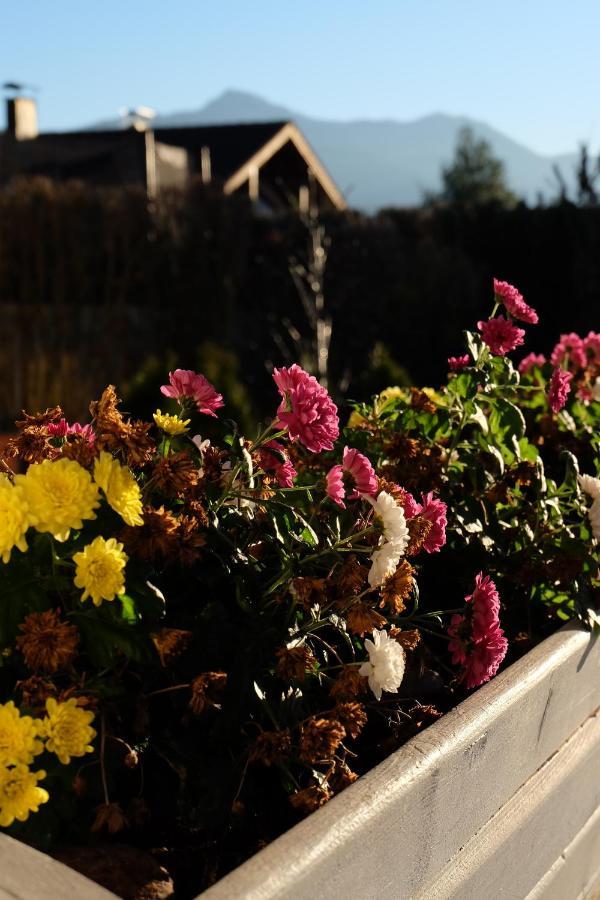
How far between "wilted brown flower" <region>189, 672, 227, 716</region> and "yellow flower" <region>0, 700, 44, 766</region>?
0.65ft

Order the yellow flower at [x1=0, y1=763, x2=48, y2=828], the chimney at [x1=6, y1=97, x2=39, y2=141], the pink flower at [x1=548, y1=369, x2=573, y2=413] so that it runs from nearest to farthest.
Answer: the yellow flower at [x1=0, y1=763, x2=48, y2=828] < the pink flower at [x1=548, y1=369, x2=573, y2=413] < the chimney at [x1=6, y1=97, x2=39, y2=141]

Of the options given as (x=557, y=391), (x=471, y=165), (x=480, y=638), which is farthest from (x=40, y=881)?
(x=471, y=165)

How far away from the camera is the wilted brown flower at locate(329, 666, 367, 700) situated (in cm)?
147

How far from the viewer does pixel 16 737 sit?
4.23ft

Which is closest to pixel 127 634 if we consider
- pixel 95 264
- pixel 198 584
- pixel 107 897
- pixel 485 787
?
pixel 198 584

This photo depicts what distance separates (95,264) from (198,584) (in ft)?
27.1

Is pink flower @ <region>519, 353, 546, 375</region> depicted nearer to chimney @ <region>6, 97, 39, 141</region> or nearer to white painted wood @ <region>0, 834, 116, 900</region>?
white painted wood @ <region>0, 834, 116, 900</region>

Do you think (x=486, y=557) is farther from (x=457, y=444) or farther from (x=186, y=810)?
(x=186, y=810)

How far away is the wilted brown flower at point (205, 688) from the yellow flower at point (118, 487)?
0.72 feet

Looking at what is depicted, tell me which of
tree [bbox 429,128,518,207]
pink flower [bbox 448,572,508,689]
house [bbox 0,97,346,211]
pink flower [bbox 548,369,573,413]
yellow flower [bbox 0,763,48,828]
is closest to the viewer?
yellow flower [bbox 0,763,48,828]

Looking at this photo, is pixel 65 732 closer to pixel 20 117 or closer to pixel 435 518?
pixel 435 518

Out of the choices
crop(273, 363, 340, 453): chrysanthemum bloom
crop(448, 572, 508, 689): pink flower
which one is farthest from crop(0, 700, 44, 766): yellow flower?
crop(448, 572, 508, 689): pink flower

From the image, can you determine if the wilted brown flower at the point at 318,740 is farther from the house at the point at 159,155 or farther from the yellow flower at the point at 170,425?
the house at the point at 159,155

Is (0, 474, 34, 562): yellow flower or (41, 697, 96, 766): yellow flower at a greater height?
(0, 474, 34, 562): yellow flower
